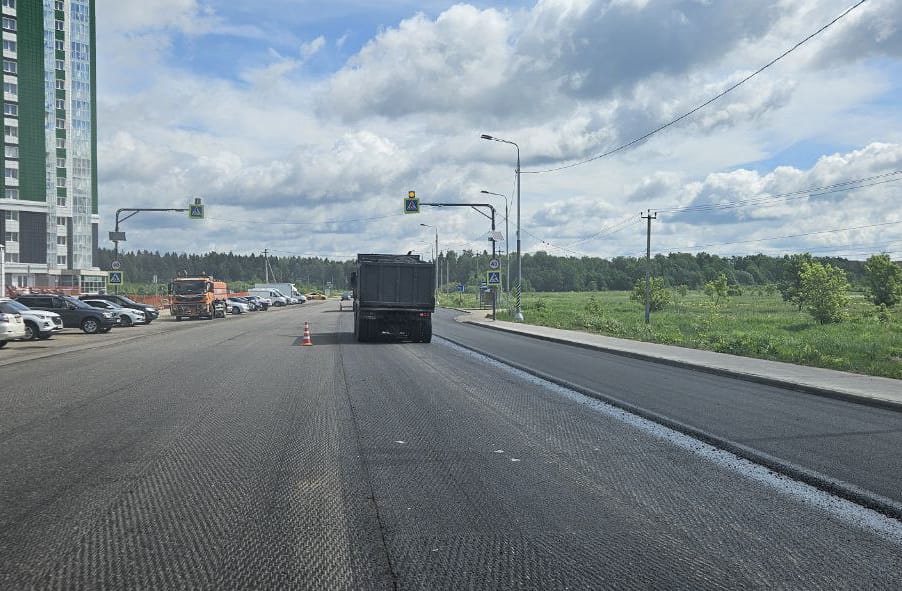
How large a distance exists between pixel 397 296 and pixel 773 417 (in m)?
17.1

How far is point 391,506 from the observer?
18.9 ft

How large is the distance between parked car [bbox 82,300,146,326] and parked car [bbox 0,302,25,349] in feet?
43.7

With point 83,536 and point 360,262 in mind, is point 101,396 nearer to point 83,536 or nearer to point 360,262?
point 83,536

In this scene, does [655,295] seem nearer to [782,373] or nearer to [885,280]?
[885,280]

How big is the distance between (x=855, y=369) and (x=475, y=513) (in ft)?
44.2

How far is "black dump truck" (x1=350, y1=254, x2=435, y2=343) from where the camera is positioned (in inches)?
1030

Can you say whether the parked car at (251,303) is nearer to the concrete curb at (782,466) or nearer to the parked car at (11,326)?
the parked car at (11,326)

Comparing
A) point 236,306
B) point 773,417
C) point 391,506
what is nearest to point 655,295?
point 236,306

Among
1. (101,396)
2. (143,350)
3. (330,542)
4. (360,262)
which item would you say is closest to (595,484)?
(330,542)

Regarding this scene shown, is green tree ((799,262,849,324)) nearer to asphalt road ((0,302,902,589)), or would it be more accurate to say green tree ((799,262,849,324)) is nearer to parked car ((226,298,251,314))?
parked car ((226,298,251,314))

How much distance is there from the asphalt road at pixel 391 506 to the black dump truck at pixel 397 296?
1486 centimetres

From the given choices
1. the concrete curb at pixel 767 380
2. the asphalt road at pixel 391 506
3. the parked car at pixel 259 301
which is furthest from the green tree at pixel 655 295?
the asphalt road at pixel 391 506

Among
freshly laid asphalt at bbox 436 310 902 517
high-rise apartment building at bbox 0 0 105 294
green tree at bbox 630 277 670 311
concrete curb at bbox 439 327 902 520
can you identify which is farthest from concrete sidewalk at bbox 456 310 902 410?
high-rise apartment building at bbox 0 0 105 294

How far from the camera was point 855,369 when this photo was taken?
53.3 ft
